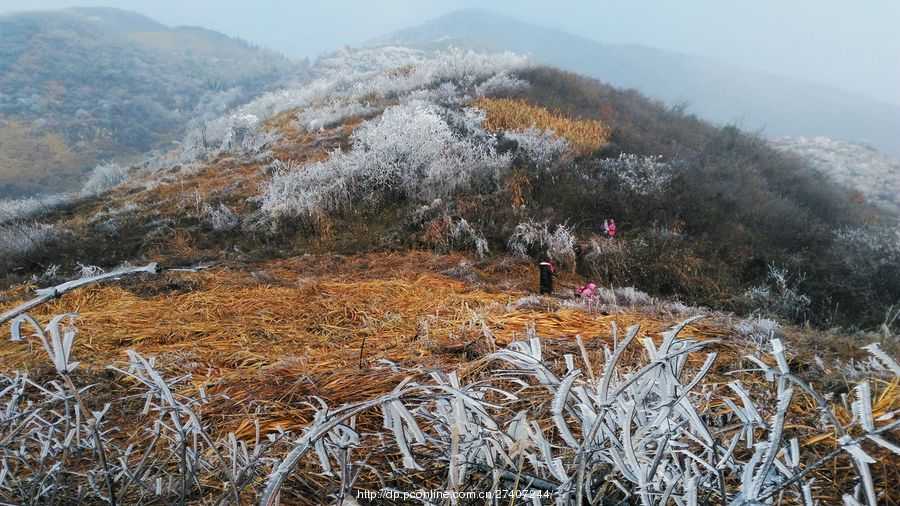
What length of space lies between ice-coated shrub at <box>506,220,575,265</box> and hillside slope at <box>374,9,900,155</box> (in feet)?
204

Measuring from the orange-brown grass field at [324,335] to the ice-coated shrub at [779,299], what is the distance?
1.27 m

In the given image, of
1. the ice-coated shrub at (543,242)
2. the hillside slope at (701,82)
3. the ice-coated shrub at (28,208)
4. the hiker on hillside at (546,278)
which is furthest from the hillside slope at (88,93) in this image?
the hillside slope at (701,82)

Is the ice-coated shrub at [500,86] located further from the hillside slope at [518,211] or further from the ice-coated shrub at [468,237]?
the ice-coated shrub at [468,237]

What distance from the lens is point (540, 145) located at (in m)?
7.46

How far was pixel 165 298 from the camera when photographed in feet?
11.1

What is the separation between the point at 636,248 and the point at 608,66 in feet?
312

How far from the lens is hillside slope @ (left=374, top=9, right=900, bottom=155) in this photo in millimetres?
70000

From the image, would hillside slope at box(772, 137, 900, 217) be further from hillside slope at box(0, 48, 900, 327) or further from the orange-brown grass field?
the orange-brown grass field

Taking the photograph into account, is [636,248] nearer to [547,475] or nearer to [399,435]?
[547,475]

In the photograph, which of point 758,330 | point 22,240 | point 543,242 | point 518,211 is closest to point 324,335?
point 758,330

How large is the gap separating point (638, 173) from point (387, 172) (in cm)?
386

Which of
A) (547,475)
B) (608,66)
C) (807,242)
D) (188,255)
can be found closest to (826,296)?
(807,242)

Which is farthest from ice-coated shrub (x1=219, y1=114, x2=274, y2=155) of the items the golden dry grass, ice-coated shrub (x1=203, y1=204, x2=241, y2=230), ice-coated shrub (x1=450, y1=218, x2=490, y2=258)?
ice-coated shrub (x1=450, y1=218, x2=490, y2=258)

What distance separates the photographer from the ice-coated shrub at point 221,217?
18.4ft
